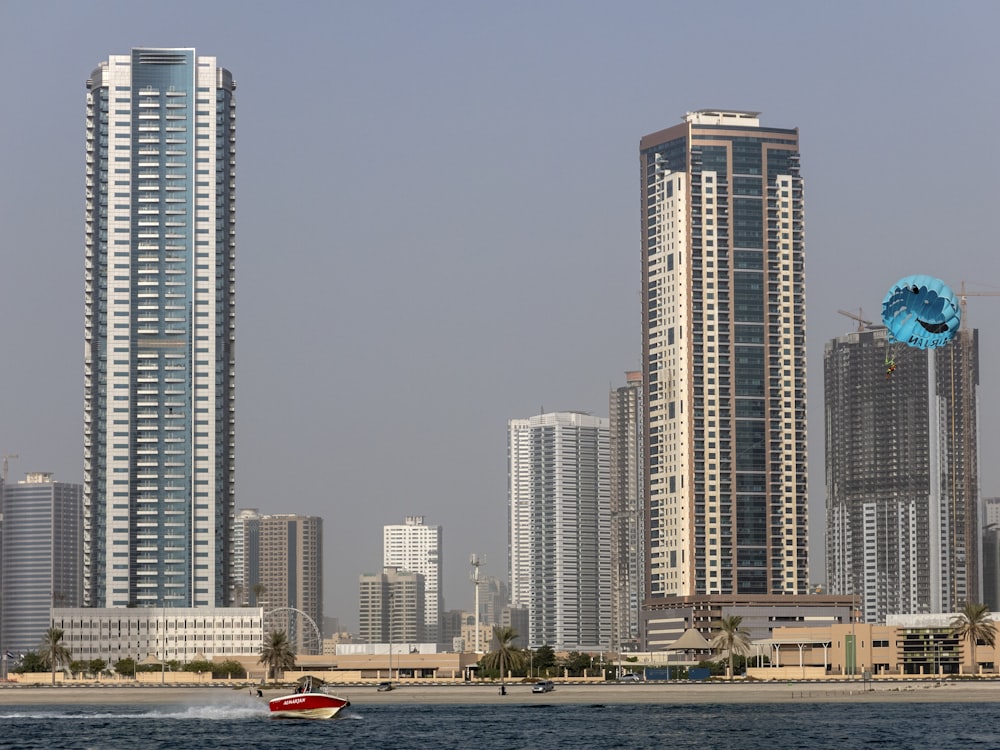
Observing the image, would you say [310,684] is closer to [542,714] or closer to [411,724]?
[411,724]

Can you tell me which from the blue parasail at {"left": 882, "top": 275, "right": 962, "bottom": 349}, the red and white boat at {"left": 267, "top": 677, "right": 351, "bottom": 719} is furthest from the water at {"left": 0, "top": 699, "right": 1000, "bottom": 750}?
the blue parasail at {"left": 882, "top": 275, "right": 962, "bottom": 349}

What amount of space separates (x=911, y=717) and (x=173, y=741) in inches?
2818

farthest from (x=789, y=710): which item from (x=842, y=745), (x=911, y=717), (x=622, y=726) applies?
(x=842, y=745)

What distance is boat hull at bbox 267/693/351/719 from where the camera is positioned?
172 m

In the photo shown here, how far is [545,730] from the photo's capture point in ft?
520

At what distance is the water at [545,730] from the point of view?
140 metres

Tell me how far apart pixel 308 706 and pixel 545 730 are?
1045 inches

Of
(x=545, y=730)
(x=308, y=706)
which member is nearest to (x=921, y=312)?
(x=545, y=730)

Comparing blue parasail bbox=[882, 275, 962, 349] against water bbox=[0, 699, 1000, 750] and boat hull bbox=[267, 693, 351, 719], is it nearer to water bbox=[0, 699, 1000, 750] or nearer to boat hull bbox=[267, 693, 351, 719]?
water bbox=[0, 699, 1000, 750]

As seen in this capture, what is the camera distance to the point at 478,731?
160m

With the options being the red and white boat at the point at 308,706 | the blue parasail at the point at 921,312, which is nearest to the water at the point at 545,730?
the red and white boat at the point at 308,706

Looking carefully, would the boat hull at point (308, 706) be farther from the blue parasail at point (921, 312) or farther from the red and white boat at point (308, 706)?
the blue parasail at point (921, 312)

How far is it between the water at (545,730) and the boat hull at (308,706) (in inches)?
53.6

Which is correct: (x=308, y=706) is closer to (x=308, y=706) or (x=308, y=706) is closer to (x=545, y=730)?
(x=308, y=706)
